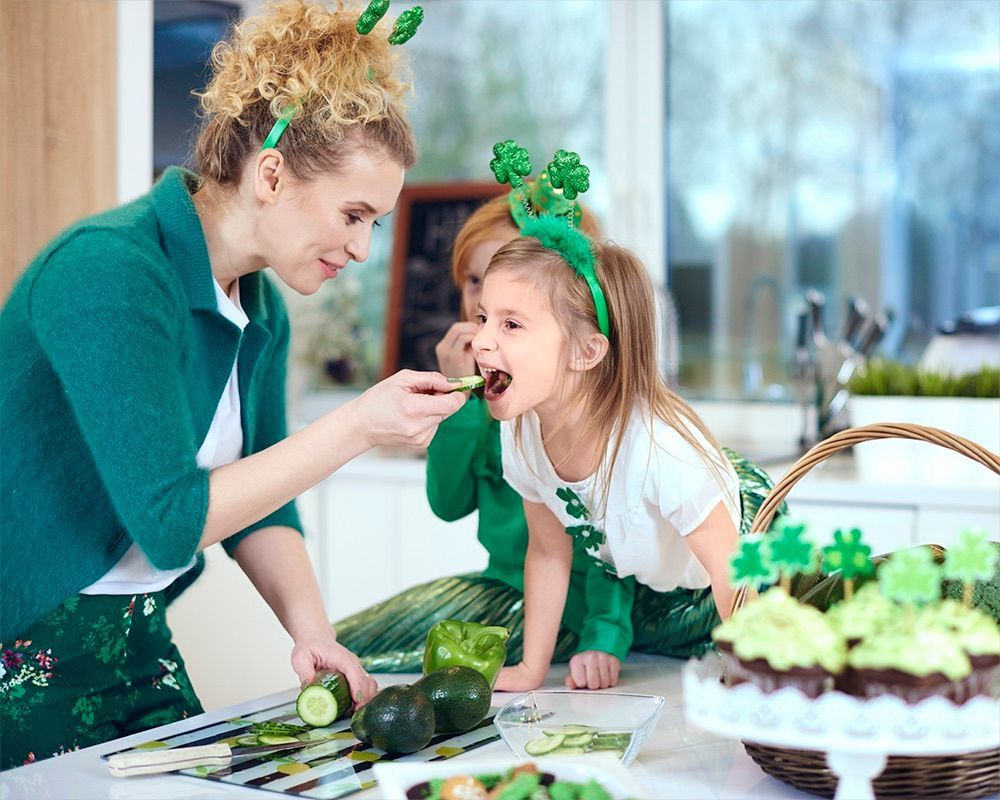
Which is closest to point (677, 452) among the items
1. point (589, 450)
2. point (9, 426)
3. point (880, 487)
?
point (589, 450)

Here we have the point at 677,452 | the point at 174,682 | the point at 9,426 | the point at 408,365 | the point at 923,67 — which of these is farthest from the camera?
the point at 408,365

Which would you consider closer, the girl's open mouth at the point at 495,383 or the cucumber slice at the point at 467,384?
the cucumber slice at the point at 467,384

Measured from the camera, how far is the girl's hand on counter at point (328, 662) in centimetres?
147

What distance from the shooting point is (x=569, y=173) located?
5.04 ft

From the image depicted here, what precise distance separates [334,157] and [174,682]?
0.72m

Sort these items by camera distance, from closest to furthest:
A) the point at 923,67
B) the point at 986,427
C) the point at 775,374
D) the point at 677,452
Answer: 1. the point at 677,452
2. the point at 986,427
3. the point at 923,67
4. the point at 775,374

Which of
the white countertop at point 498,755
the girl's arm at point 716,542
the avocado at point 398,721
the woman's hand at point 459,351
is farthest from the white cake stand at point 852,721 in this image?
the woman's hand at point 459,351

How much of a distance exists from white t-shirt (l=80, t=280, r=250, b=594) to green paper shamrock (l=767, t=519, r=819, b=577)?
76 centimetres

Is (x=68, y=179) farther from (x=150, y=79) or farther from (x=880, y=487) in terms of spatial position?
(x=880, y=487)

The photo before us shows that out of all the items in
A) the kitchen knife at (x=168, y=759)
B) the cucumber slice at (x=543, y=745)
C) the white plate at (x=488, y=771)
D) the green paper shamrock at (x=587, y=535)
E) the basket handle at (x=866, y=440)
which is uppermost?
the basket handle at (x=866, y=440)

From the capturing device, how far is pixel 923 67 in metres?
3.25

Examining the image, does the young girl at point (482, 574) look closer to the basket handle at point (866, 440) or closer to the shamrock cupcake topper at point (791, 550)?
the basket handle at point (866, 440)

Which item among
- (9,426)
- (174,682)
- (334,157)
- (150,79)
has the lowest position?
(174,682)

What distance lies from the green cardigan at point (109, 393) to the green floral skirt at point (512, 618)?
379mm
